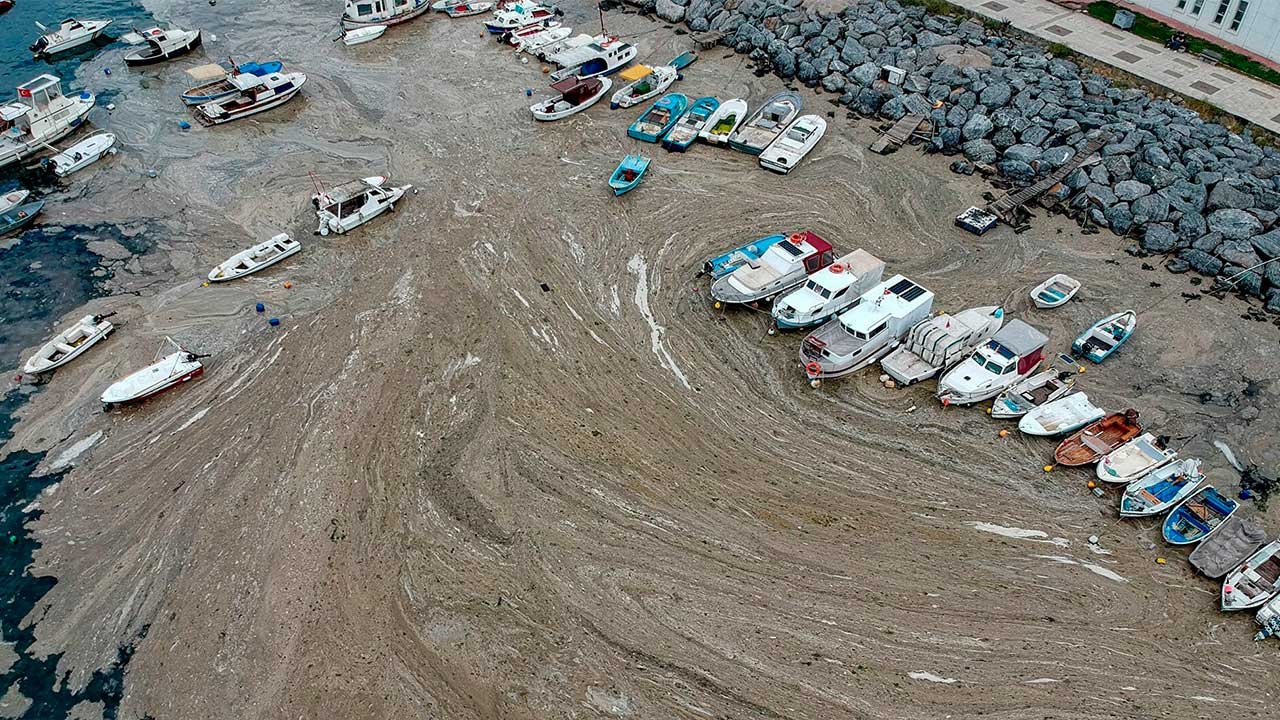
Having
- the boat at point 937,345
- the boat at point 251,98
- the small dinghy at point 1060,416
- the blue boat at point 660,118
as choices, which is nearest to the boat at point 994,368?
the boat at point 937,345

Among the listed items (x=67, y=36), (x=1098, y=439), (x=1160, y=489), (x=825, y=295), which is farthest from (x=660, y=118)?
(x=67, y=36)

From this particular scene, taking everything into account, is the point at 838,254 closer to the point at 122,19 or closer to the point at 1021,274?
the point at 1021,274

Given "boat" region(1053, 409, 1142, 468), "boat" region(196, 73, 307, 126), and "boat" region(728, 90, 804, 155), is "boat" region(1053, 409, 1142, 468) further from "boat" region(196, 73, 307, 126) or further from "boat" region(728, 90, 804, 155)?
"boat" region(196, 73, 307, 126)

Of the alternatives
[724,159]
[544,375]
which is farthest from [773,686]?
[724,159]

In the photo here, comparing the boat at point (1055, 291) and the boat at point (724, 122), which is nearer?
the boat at point (1055, 291)

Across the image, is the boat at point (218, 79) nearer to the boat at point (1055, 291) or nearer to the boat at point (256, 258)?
the boat at point (256, 258)

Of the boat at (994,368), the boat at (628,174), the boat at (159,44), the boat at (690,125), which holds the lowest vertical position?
the boat at (994,368)
